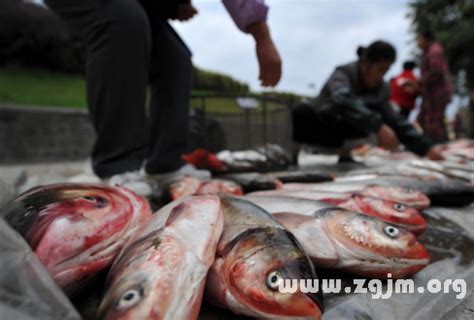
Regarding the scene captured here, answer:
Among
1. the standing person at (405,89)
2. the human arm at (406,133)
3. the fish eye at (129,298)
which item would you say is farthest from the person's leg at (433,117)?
the fish eye at (129,298)

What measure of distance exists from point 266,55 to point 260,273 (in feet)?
4.80

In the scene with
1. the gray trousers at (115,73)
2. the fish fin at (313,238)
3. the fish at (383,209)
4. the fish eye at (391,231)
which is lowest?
the fish at (383,209)

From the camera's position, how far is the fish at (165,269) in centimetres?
68

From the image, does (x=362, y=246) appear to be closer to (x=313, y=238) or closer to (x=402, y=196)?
(x=313, y=238)

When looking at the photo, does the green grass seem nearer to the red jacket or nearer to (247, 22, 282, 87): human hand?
the red jacket

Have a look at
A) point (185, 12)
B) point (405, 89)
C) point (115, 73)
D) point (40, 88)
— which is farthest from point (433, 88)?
point (40, 88)

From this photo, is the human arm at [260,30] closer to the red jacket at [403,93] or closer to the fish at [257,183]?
the fish at [257,183]

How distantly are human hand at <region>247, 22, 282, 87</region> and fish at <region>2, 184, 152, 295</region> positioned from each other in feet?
4.06

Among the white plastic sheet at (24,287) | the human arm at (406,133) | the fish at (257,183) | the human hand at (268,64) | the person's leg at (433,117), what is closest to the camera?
the white plastic sheet at (24,287)

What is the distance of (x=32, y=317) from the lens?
0.65m

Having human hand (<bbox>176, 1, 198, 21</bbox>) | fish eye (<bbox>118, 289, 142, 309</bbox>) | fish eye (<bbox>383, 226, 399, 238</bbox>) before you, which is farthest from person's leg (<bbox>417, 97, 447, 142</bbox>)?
fish eye (<bbox>118, 289, 142, 309</bbox>)

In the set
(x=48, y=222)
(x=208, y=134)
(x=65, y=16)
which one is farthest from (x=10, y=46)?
(x=48, y=222)

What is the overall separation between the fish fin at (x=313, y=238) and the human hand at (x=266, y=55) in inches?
42.2

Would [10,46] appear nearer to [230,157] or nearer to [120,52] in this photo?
[230,157]
